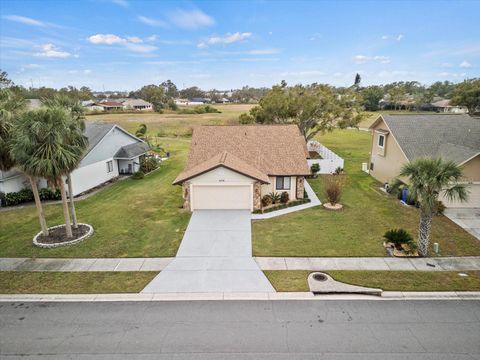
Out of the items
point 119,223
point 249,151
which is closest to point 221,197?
point 249,151

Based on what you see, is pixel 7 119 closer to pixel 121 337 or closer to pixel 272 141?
pixel 121 337

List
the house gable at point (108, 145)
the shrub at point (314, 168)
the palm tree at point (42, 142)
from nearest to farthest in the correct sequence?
the palm tree at point (42, 142), the house gable at point (108, 145), the shrub at point (314, 168)

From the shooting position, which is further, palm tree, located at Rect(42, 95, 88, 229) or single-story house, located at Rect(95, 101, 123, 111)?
single-story house, located at Rect(95, 101, 123, 111)

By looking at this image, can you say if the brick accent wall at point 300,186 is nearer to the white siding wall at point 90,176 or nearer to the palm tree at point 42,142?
the palm tree at point 42,142

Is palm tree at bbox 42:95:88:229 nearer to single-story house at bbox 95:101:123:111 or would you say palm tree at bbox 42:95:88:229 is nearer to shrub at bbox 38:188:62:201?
shrub at bbox 38:188:62:201

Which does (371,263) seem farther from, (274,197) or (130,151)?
(130,151)

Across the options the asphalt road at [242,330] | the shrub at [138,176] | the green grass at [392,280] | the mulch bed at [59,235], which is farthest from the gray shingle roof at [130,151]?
the green grass at [392,280]

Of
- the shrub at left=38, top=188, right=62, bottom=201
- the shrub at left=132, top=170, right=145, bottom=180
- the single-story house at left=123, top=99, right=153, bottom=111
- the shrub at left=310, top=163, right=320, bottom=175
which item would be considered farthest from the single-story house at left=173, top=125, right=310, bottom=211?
the single-story house at left=123, top=99, right=153, bottom=111
